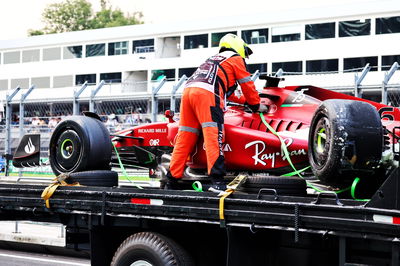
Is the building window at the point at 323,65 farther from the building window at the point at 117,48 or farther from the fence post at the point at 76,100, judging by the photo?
the fence post at the point at 76,100

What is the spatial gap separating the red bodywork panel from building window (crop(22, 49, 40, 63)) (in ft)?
147

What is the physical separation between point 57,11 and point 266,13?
50995mm

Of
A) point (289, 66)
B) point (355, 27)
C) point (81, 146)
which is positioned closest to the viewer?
point (81, 146)

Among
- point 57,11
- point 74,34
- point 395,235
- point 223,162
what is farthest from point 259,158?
point 57,11

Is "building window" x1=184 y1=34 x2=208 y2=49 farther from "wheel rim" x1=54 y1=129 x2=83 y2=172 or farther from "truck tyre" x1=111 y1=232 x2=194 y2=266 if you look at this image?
"truck tyre" x1=111 y1=232 x2=194 y2=266

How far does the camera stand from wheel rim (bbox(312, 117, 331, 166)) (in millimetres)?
5316

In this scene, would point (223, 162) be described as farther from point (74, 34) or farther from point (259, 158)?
point (74, 34)

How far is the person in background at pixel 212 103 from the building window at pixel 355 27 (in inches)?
1251

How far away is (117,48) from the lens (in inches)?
1854

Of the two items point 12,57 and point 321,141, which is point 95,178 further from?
point 12,57

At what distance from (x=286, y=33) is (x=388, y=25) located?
18.8ft

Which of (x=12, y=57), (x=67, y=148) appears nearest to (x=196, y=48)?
(x=12, y=57)

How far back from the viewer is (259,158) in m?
6.48

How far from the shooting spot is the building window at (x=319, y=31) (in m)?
38.5
